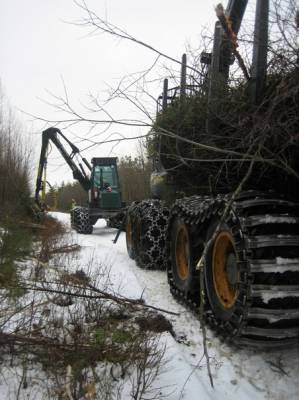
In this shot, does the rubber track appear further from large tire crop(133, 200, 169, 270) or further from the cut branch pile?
large tire crop(133, 200, 169, 270)

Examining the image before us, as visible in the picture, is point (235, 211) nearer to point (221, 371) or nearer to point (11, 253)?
point (221, 371)

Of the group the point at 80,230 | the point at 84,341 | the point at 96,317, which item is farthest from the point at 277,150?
the point at 80,230

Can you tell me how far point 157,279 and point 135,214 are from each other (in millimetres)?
1617

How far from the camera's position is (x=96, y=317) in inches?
151

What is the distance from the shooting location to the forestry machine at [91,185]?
14477 millimetres

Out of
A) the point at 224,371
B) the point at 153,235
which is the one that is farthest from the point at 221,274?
the point at 153,235

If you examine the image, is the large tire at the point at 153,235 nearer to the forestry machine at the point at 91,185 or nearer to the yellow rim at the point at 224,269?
the yellow rim at the point at 224,269

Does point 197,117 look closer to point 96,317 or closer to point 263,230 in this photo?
point 263,230

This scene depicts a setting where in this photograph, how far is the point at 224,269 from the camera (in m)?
3.59

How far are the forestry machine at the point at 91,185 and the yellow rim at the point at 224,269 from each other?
1063 centimetres

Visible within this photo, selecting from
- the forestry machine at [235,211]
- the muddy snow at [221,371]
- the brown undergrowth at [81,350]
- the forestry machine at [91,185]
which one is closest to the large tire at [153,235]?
the forestry machine at [235,211]

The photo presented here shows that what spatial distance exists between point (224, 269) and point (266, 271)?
2.92ft

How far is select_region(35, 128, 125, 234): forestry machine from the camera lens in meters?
14.5

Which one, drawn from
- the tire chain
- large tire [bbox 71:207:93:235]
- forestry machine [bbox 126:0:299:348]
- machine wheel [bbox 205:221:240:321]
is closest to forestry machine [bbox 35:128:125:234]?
large tire [bbox 71:207:93:235]
